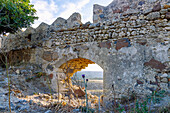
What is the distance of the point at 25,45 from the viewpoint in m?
5.04

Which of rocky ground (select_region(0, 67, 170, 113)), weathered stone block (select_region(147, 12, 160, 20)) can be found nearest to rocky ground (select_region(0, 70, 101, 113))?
rocky ground (select_region(0, 67, 170, 113))

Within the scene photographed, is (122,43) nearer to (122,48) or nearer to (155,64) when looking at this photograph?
(122,48)

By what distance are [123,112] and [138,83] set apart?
3.80ft

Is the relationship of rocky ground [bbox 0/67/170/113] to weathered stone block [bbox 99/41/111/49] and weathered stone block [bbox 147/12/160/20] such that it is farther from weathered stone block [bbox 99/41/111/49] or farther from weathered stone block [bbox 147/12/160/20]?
weathered stone block [bbox 147/12/160/20]

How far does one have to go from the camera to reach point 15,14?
4043 mm

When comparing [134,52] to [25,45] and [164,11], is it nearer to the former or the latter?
[164,11]

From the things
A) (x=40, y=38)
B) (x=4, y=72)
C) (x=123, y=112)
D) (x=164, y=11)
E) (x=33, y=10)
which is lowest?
(x=123, y=112)

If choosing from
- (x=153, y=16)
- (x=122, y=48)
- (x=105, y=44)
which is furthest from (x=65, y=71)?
(x=153, y=16)

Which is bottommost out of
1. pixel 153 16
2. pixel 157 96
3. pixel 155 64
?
pixel 157 96

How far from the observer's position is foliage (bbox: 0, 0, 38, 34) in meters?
3.89

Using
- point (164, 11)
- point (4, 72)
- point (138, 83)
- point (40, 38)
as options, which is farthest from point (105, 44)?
point (4, 72)

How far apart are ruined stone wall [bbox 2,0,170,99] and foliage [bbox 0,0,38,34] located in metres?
0.83

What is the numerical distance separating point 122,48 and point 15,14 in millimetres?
3174

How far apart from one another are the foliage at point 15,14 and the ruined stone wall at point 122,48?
83 cm
